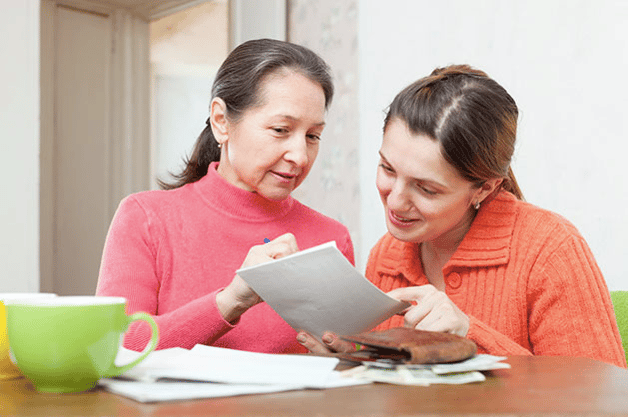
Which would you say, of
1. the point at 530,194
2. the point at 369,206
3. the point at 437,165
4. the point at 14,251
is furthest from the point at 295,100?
the point at 14,251

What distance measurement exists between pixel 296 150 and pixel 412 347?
59 centimetres

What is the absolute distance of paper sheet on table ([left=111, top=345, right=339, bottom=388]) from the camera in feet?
1.96

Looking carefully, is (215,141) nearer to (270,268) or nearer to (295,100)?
(295,100)

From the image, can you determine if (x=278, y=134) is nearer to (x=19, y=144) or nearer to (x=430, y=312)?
(x=430, y=312)

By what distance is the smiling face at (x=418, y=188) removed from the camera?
121cm

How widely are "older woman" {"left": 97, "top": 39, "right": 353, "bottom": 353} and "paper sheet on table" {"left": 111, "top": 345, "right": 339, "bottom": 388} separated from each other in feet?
1.37

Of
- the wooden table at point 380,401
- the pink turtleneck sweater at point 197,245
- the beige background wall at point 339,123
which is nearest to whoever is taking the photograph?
the wooden table at point 380,401

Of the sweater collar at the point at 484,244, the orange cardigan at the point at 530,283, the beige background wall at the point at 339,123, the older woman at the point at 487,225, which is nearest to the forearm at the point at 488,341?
the orange cardigan at the point at 530,283

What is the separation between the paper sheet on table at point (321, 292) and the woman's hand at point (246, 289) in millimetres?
46

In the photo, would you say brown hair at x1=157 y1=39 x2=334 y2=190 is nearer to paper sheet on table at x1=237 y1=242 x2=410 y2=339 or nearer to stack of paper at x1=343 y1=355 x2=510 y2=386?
paper sheet on table at x1=237 y1=242 x2=410 y2=339

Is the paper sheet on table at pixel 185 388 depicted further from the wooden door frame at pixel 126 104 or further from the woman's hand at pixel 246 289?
the wooden door frame at pixel 126 104

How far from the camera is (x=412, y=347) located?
66 cm

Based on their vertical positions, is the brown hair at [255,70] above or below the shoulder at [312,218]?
above

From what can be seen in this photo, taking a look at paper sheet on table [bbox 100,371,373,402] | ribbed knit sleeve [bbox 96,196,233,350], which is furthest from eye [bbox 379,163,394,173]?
paper sheet on table [bbox 100,371,373,402]
